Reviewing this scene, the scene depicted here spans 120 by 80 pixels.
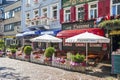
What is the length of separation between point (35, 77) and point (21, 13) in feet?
88.1

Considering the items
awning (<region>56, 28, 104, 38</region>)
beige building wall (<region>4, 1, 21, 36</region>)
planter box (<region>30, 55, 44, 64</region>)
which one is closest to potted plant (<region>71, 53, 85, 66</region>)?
awning (<region>56, 28, 104, 38</region>)

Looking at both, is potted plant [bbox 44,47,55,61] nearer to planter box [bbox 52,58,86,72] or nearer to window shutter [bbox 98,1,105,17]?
planter box [bbox 52,58,86,72]

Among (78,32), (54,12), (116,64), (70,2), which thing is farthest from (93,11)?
(116,64)

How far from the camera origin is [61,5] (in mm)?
28844

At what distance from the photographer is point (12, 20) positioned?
157ft

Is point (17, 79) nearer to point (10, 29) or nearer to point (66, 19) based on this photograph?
point (66, 19)

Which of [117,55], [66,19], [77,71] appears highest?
[66,19]

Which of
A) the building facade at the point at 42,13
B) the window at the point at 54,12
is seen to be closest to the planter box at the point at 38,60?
the building facade at the point at 42,13

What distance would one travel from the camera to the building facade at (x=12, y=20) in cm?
4427

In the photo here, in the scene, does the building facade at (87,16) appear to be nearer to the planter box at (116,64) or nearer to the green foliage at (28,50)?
the green foliage at (28,50)

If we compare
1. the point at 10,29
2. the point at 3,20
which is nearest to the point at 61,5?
the point at 10,29

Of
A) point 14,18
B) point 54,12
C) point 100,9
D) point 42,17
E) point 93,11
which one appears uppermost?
point 54,12

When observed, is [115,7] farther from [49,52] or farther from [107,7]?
[49,52]

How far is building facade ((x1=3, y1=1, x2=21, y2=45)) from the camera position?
44.3m
